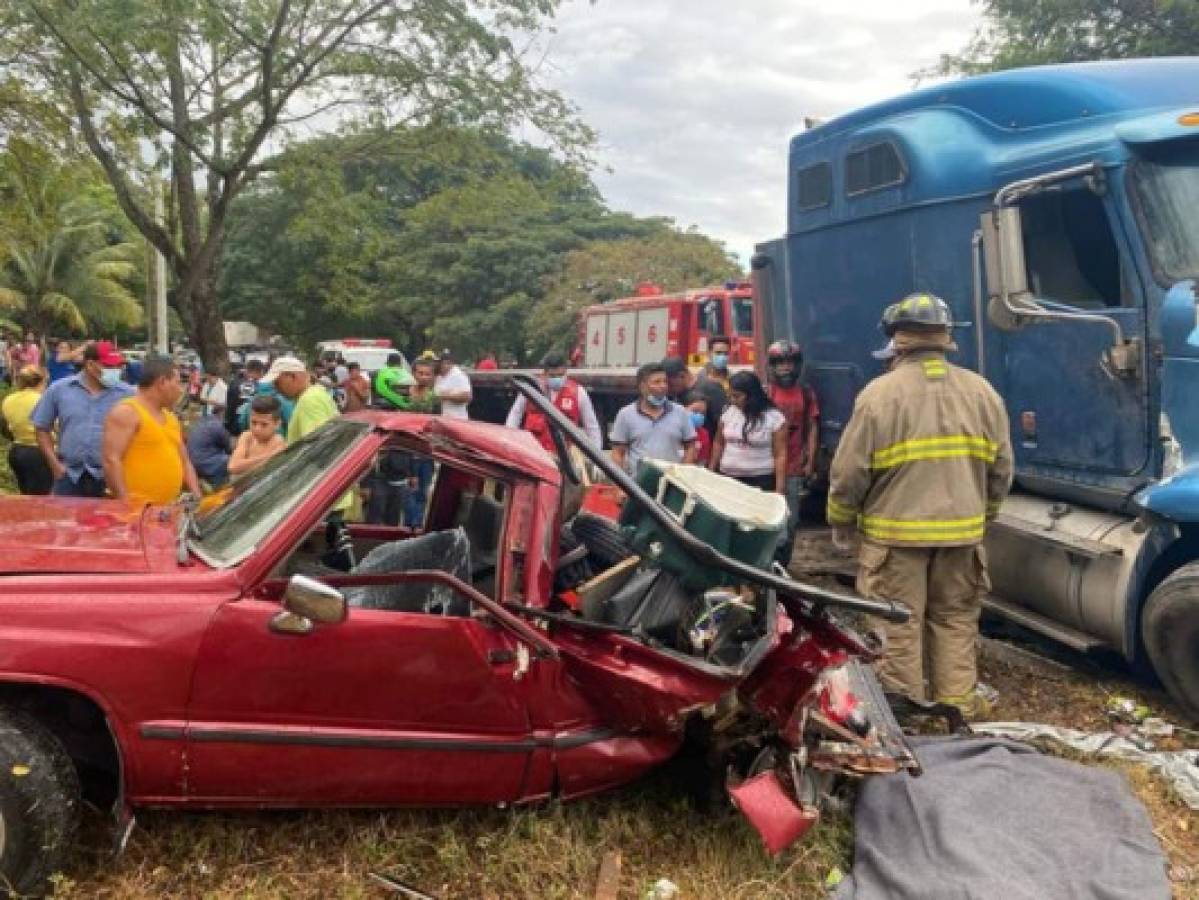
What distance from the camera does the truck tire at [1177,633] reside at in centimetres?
417

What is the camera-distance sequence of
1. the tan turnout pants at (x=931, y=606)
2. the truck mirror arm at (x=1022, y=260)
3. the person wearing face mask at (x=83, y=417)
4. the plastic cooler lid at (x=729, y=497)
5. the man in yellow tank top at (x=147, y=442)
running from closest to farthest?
the plastic cooler lid at (x=729, y=497) < the tan turnout pants at (x=931, y=606) < the truck mirror arm at (x=1022, y=260) < the man in yellow tank top at (x=147, y=442) < the person wearing face mask at (x=83, y=417)

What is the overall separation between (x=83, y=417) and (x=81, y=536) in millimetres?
2986

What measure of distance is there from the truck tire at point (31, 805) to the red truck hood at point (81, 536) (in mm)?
423

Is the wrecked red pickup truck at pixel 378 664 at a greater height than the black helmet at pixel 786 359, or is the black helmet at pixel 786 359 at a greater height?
the black helmet at pixel 786 359

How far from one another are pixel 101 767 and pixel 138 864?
12.2 inches

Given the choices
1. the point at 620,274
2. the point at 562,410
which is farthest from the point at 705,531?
the point at 620,274

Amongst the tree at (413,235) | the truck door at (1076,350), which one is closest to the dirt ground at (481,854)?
the truck door at (1076,350)

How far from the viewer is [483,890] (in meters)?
3.08

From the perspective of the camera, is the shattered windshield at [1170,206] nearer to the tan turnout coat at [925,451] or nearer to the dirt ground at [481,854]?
the tan turnout coat at [925,451]

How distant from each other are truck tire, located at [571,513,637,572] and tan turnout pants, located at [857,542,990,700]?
52.2 inches

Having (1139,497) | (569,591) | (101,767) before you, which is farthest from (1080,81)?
(101,767)

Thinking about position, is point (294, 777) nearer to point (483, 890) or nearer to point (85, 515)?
point (483, 890)

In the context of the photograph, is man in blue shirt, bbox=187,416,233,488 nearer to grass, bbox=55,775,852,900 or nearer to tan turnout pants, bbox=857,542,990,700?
grass, bbox=55,775,852,900

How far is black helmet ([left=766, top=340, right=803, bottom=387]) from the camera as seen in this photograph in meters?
6.52
